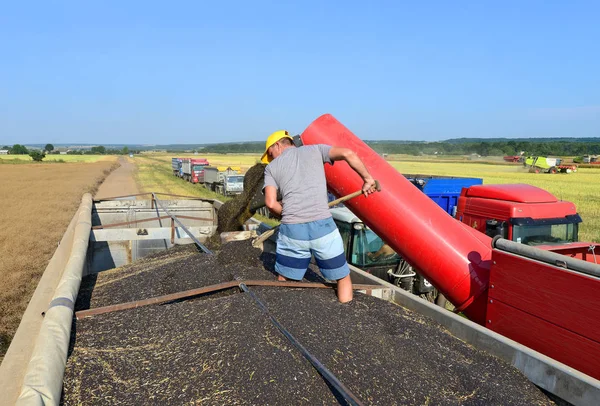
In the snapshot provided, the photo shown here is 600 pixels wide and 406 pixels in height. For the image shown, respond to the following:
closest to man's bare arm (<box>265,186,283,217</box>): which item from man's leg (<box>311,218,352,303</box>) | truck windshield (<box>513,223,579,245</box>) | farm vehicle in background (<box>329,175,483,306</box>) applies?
man's leg (<box>311,218,352,303</box>)

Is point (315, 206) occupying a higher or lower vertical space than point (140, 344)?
higher

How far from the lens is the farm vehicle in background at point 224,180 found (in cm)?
2450

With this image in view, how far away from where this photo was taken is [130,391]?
2531mm

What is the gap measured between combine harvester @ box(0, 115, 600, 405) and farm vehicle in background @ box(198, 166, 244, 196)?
17.4 meters

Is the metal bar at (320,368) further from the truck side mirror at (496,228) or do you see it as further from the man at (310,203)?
the truck side mirror at (496,228)

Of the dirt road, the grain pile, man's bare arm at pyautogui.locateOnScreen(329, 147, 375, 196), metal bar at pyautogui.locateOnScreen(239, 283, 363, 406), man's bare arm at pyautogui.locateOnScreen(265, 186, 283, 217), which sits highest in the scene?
man's bare arm at pyautogui.locateOnScreen(329, 147, 375, 196)

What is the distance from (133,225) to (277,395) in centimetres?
785

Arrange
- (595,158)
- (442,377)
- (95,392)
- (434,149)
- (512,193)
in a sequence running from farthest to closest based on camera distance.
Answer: (434,149) → (595,158) → (512,193) → (442,377) → (95,392)

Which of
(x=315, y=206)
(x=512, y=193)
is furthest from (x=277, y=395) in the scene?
(x=512, y=193)

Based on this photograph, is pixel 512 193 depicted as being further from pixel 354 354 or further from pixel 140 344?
pixel 140 344

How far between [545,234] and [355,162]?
4.08m

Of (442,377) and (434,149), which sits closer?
(442,377)

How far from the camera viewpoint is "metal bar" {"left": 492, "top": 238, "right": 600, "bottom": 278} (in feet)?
9.03

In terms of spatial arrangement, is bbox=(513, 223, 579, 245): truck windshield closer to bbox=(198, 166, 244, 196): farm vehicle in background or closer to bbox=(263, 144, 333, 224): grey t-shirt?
bbox=(263, 144, 333, 224): grey t-shirt
